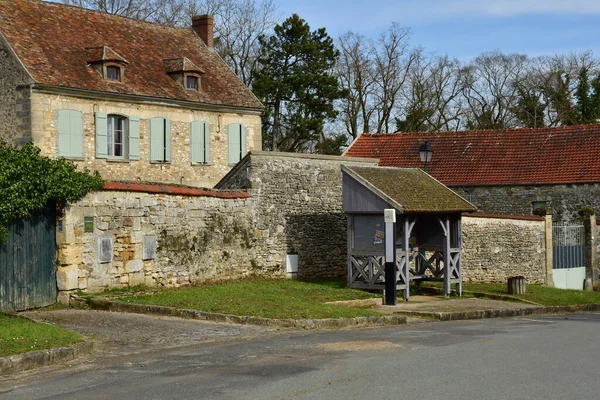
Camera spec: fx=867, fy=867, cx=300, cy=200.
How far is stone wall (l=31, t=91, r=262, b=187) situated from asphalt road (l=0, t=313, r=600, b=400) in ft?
51.1

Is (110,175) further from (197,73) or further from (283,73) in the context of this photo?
(283,73)

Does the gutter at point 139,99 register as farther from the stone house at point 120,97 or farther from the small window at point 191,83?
the small window at point 191,83

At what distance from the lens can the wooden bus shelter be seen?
21.4 meters

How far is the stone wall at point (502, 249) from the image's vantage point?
92.3 ft

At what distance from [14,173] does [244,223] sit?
7284 mm

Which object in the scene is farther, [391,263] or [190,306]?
[391,263]

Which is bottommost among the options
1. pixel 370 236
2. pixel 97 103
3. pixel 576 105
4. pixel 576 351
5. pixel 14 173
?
pixel 576 351

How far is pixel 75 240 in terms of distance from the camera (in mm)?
17250

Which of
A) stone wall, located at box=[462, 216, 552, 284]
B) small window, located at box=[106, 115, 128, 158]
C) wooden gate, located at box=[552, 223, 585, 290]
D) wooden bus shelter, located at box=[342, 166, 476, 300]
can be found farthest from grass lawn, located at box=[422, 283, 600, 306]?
small window, located at box=[106, 115, 128, 158]

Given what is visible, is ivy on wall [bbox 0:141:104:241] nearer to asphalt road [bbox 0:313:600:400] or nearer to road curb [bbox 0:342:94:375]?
road curb [bbox 0:342:94:375]

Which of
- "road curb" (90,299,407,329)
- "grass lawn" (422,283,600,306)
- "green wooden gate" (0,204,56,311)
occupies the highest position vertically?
"green wooden gate" (0,204,56,311)

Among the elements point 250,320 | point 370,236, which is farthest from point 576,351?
point 370,236

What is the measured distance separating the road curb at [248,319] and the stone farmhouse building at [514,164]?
2028 centimetres

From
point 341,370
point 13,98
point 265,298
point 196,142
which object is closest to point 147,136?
point 196,142
